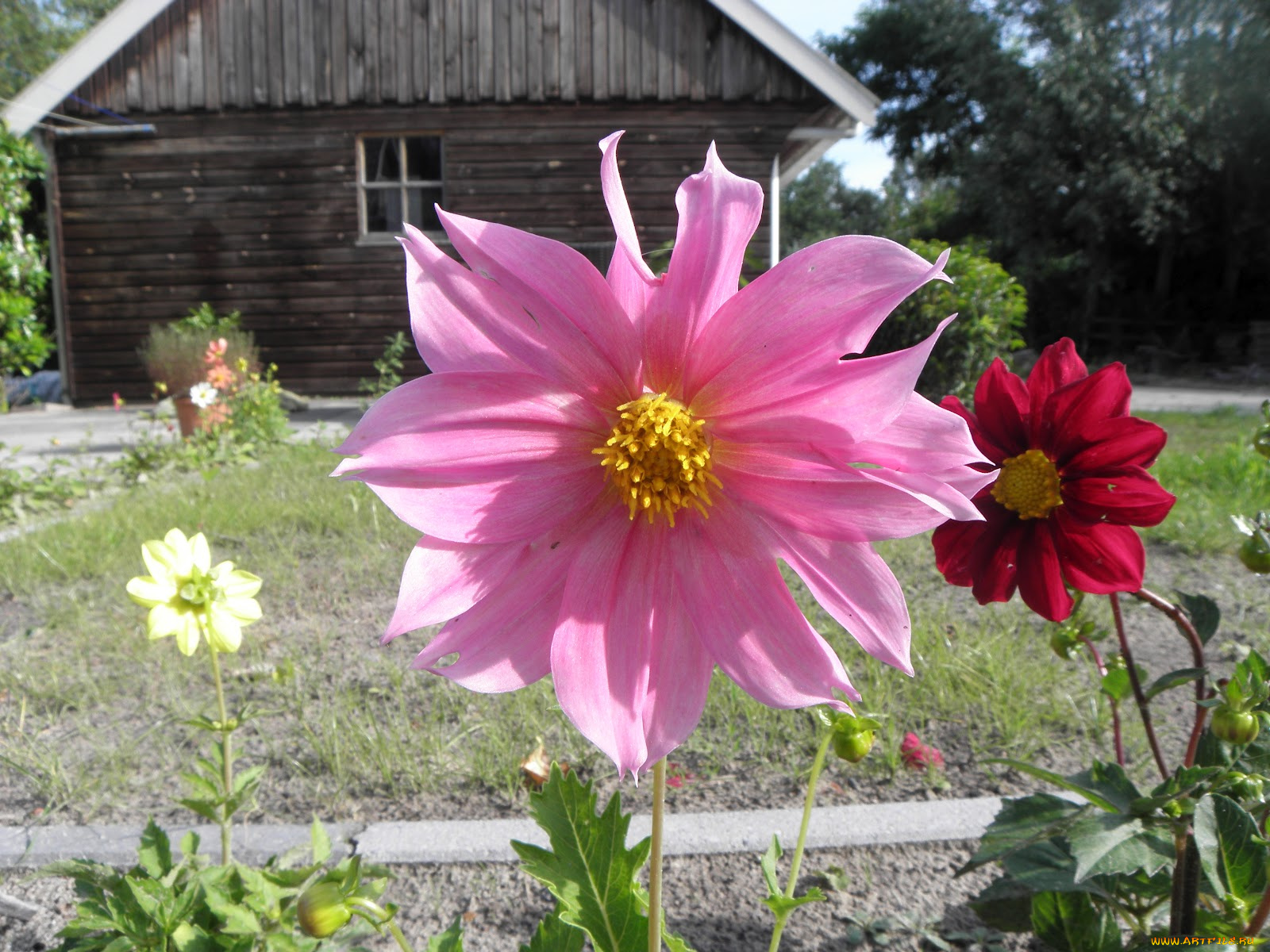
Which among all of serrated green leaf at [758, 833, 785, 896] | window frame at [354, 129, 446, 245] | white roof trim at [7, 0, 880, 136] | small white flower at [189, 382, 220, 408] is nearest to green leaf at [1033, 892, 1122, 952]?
serrated green leaf at [758, 833, 785, 896]

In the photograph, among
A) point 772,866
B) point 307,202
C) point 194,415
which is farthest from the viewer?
point 307,202

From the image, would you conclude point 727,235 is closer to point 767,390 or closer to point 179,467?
point 767,390

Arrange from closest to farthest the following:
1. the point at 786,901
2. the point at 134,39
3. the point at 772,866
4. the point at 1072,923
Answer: the point at 786,901
the point at 772,866
the point at 1072,923
the point at 134,39

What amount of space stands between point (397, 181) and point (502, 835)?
10.2 m

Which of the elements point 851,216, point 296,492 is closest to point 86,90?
point 296,492

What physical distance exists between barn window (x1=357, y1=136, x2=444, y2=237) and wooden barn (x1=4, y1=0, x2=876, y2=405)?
0.04m

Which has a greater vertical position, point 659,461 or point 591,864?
point 659,461

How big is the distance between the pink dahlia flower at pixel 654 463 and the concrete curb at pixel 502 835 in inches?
43.9

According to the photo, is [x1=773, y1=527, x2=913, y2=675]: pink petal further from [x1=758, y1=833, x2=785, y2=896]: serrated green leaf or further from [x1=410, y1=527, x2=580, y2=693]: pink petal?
[x1=758, y1=833, x2=785, y2=896]: serrated green leaf

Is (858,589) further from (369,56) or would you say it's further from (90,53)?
(90,53)

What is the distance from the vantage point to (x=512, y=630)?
2.26 feet

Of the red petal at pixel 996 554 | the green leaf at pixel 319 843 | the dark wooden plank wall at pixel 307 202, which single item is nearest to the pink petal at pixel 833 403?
the red petal at pixel 996 554

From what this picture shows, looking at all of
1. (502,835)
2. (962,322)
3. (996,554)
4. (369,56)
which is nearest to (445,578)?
(996,554)

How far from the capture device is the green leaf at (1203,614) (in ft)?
3.77
